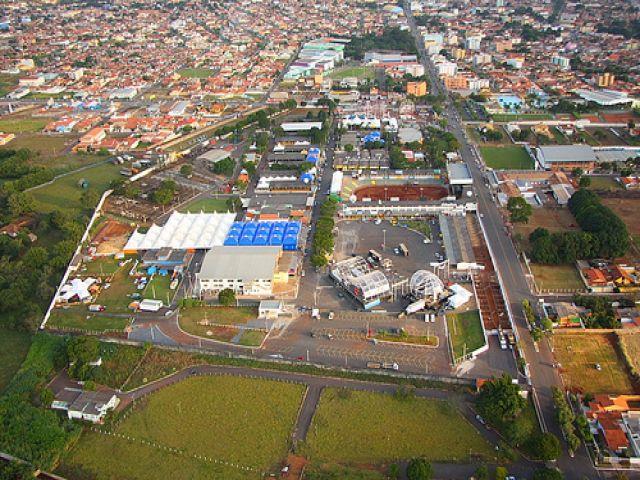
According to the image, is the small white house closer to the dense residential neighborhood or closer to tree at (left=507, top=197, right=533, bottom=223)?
the dense residential neighborhood

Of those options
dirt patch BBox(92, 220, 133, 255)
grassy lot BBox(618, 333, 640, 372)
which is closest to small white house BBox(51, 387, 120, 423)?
dirt patch BBox(92, 220, 133, 255)

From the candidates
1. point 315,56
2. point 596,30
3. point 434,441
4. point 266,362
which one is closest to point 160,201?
point 266,362

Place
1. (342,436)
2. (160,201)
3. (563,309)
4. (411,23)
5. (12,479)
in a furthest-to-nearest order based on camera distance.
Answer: (411,23)
(160,201)
(563,309)
(342,436)
(12,479)

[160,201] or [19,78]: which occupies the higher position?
[160,201]

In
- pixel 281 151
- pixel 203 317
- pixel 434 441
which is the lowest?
pixel 281 151

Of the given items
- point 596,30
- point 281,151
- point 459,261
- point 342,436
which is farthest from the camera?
point 596,30

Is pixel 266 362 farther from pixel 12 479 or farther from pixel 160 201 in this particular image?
pixel 160 201
